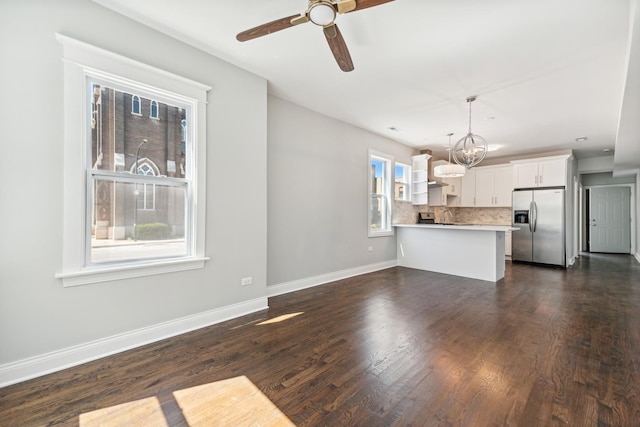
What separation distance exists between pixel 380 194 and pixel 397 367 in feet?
13.8

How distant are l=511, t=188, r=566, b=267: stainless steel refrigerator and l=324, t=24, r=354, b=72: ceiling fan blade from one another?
6.42 meters

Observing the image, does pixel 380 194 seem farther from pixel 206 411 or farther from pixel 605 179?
pixel 605 179

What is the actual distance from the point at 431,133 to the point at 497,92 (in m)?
1.93

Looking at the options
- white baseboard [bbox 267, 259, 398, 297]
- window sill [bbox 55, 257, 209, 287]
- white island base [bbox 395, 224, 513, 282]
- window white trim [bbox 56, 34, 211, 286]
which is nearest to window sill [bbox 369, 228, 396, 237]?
white island base [bbox 395, 224, 513, 282]

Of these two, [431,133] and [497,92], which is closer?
[497,92]

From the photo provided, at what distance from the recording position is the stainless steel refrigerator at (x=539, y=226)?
6316 millimetres

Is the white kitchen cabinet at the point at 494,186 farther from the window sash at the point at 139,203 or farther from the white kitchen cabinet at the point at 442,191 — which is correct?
the window sash at the point at 139,203

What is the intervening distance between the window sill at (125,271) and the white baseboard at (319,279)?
4.54 ft

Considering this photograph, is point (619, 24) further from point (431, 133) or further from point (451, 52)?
Answer: point (431, 133)

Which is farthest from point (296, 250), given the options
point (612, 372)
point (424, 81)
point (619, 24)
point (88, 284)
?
point (619, 24)

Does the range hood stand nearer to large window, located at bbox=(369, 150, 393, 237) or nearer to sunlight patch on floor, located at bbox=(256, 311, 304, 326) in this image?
large window, located at bbox=(369, 150, 393, 237)

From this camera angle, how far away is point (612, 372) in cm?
210

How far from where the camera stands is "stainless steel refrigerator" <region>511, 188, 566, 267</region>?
20.7 feet

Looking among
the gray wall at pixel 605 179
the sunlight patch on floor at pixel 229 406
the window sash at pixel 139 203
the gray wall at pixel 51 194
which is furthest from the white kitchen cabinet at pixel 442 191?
the sunlight patch on floor at pixel 229 406
